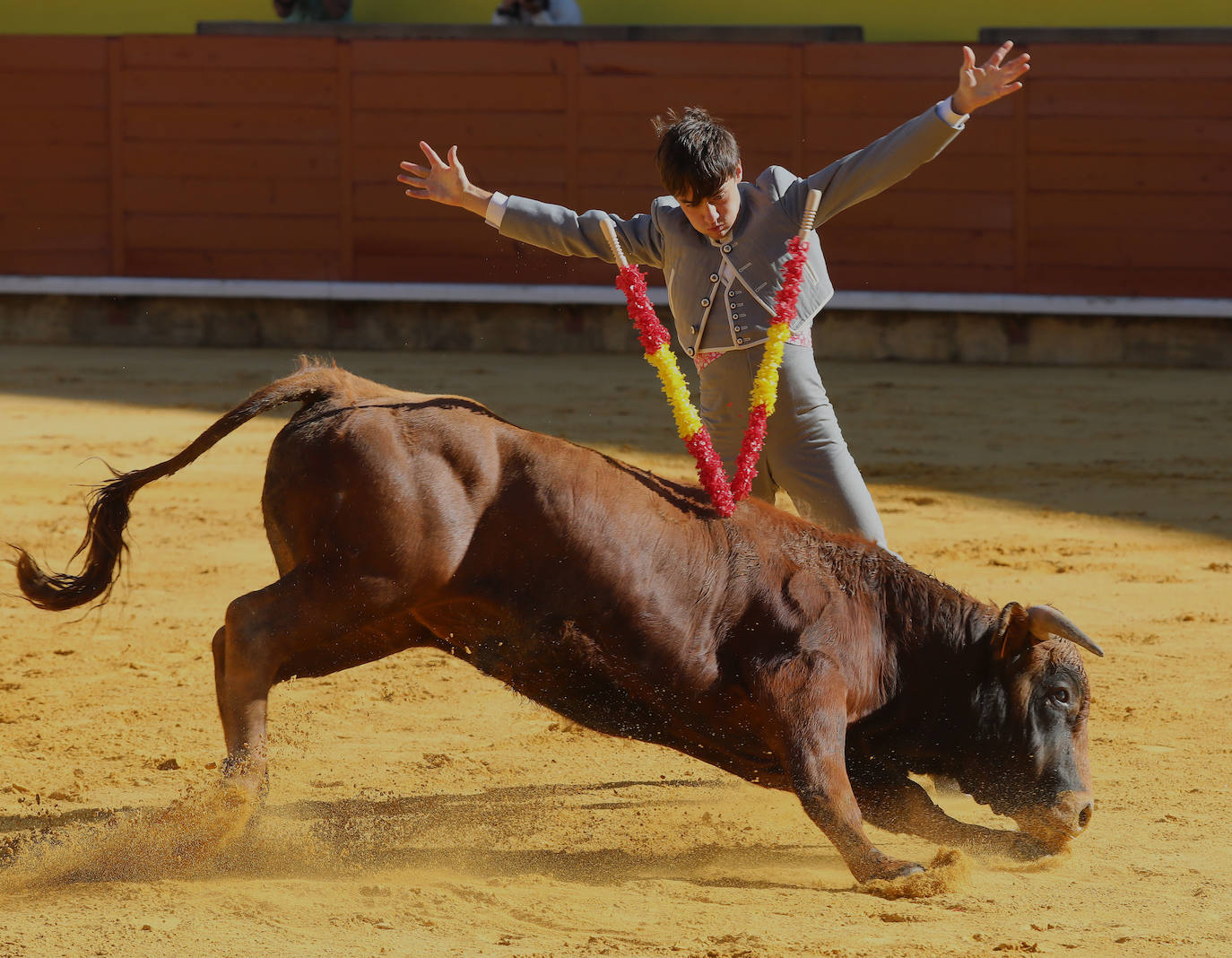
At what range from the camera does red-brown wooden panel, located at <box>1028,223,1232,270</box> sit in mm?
9438

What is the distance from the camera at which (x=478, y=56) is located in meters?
9.79

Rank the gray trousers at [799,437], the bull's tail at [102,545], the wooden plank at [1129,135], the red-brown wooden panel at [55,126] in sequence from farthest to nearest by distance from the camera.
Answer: the red-brown wooden panel at [55,126], the wooden plank at [1129,135], the gray trousers at [799,437], the bull's tail at [102,545]

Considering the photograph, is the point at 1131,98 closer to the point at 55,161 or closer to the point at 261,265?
the point at 261,265

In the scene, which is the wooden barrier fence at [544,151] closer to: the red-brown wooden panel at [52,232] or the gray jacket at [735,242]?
the red-brown wooden panel at [52,232]

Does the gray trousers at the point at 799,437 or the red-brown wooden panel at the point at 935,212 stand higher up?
the red-brown wooden panel at the point at 935,212

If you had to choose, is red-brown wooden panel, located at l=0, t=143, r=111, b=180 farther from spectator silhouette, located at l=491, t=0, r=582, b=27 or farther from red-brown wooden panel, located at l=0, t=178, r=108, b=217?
spectator silhouette, located at l=491, t=0, r=582, b=27

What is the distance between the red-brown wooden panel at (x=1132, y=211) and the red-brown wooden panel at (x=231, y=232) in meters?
4.40

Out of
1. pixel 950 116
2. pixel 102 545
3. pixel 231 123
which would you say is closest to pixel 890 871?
pixel 950 116

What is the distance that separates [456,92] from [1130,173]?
4.09 meters

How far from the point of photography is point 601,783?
10.7 ft

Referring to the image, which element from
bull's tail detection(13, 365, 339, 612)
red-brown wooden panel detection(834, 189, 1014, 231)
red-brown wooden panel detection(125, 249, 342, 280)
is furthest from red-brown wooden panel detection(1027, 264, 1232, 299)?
bull's tail detection(13, 365, 339, 612)

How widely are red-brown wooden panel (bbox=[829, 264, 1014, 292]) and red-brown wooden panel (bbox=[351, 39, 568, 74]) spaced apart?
6.97 ft

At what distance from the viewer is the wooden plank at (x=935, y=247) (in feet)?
31.6

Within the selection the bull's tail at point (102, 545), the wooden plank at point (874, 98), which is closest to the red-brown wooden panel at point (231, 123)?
the wooden plank at point (874, 98)
